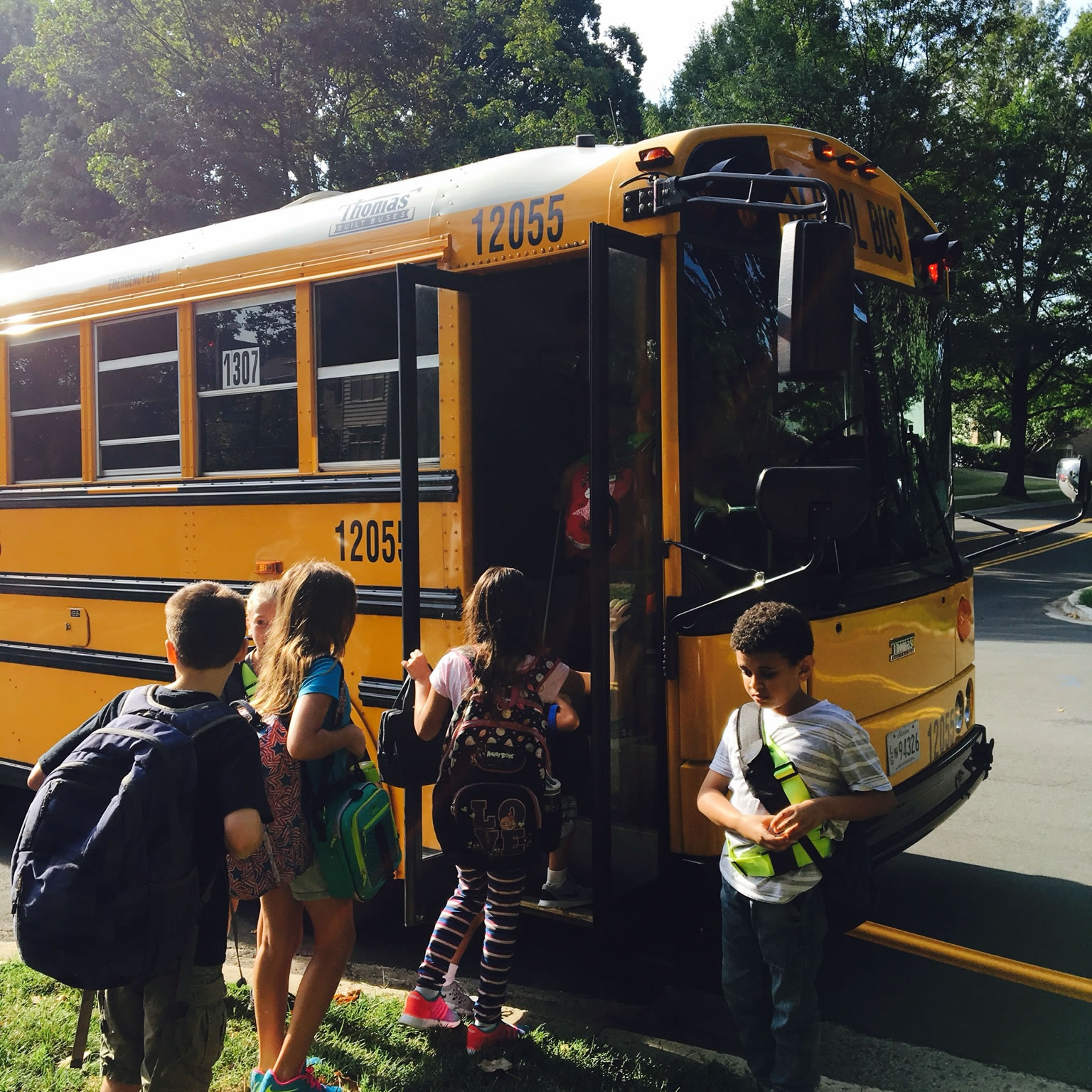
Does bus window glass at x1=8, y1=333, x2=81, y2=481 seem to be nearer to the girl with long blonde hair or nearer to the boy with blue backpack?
the girl with long blonde hair

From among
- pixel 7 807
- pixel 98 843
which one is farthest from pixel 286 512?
pixel 7 807

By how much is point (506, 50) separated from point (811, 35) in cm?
529

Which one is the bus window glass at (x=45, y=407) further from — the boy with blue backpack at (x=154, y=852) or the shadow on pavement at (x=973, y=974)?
the shadow on pavement at (x=973, y=974)

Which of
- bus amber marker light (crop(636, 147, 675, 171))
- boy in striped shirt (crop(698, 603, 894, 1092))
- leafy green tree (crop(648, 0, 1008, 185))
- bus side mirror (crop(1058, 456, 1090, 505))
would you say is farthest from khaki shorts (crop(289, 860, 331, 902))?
leafy green tree (crop(648, 0, 1008, 185))

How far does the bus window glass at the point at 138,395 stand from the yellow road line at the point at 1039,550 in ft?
54.9

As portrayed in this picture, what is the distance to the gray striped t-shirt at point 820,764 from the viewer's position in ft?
9.00

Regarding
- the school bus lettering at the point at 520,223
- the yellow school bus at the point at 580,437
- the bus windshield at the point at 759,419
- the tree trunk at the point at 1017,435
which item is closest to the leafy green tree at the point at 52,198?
the yellow school bus at the point at 580,437

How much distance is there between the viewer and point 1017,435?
3497cm

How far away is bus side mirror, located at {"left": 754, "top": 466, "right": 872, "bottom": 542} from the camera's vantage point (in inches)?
122

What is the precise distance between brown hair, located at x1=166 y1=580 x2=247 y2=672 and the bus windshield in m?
1.45

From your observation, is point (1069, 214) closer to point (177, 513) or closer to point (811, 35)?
point (811, 35)

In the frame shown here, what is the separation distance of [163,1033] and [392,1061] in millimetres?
1015

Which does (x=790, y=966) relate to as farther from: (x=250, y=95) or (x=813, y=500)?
(x=250, y=95)

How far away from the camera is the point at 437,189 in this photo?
4.05m
